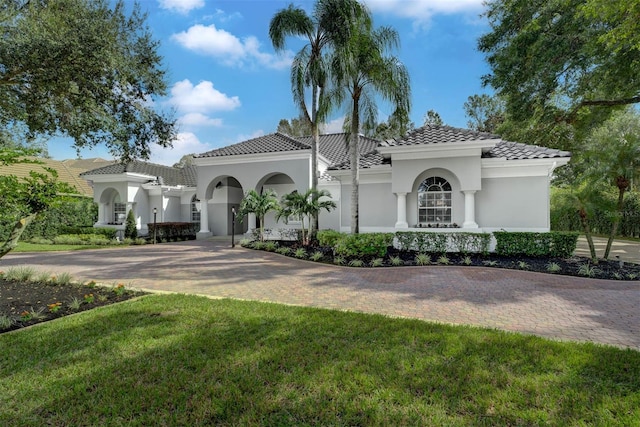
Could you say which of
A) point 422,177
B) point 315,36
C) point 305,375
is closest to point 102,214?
point 315,36

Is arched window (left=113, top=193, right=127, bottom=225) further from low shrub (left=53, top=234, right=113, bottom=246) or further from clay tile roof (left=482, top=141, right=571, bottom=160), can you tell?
clay tile roof (left=482, top=141, right=571, bottom=160)

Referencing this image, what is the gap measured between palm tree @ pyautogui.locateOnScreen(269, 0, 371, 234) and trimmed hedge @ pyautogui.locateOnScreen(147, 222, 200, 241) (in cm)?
1094

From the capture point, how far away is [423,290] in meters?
7.88

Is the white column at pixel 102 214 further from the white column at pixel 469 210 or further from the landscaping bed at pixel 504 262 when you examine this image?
the white column at pixel 469 210

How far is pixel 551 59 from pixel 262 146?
1501 cm

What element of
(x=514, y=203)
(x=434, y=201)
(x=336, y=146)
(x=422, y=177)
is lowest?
(x=514, y=203)

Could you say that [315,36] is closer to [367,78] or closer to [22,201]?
[367,78]

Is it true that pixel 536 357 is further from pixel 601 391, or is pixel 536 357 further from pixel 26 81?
pixel 26 81

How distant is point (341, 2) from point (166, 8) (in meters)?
6.70

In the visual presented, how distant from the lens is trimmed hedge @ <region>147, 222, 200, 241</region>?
68.7 feet

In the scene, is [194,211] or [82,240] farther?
[194,211]

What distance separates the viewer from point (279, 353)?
4.16 meters

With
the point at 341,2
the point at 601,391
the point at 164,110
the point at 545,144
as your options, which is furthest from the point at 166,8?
the point at 545,144


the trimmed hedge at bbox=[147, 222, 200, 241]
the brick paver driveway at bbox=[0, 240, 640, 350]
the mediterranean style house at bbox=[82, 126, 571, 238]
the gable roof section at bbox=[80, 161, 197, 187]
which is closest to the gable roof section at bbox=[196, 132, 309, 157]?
the mediterranean style house at bbox=[82, 126, 571, 238]
